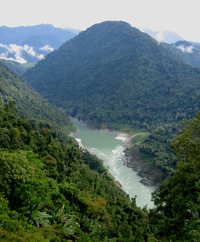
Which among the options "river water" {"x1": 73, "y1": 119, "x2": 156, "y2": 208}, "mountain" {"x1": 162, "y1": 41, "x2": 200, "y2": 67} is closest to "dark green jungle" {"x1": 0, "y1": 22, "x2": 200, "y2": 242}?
"river water" {"x1": 73, "y1": 119, "x2": 156, "y2": 208}

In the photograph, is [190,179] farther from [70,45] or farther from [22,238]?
[70,45]

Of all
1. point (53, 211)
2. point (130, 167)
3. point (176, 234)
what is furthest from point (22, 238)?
point (130, 167)

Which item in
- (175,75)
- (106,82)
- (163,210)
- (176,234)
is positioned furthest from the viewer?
(106,82)

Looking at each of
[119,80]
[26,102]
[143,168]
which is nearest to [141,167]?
[143,168]

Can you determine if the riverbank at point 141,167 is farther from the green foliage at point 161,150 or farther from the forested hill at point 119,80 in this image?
the forested hill at point 119,80

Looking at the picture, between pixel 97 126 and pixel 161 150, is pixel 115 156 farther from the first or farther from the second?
pixel 97 126
